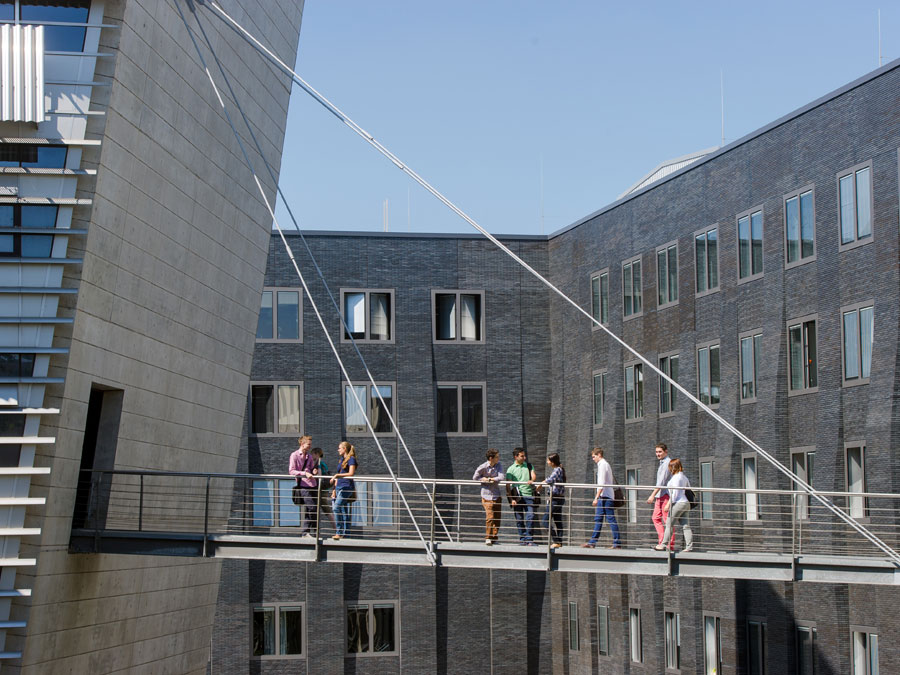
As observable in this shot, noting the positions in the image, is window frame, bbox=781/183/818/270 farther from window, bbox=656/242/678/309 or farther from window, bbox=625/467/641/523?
window, bbox=625/467/641/523

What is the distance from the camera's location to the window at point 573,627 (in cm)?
4038

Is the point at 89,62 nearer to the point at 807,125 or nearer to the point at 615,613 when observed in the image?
the point at 807,125

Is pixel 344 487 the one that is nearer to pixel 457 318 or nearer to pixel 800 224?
pixel 800 224

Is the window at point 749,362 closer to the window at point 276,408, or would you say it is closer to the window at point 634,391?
the window at point 634,391

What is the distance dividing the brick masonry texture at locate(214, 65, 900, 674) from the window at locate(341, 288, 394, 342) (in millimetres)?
284

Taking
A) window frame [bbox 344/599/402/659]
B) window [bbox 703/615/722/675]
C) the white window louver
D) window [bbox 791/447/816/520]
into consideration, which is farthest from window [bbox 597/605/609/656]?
the white window louver

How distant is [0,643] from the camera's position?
669 inches

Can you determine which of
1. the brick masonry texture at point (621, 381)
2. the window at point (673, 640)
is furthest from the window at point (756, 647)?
the window at point (673, 640)

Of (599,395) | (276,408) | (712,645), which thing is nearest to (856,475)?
(712,645)

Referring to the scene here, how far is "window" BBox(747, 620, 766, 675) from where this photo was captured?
31594 millimetres

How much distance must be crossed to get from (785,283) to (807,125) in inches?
141

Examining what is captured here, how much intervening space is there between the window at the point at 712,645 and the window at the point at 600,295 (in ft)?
33.3

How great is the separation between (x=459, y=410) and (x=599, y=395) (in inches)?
192

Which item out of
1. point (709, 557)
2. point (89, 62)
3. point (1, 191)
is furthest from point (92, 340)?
point (709, 557)
